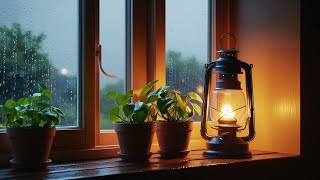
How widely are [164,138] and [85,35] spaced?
52cm

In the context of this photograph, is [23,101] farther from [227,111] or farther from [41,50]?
[227,111]

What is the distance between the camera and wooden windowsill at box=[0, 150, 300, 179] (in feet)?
5.04

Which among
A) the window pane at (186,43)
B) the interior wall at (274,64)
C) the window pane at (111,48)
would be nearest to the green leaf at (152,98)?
the window pane at (111,48)

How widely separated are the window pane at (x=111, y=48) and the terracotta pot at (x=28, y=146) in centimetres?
41

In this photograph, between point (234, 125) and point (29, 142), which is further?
point (234, 125)

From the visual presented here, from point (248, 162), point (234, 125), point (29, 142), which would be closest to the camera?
point (29, 142)

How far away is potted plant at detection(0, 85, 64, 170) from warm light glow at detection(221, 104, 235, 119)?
0.74 m

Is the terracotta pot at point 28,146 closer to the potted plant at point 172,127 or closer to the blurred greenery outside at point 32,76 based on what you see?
the blurred greenery outside at point 32,76

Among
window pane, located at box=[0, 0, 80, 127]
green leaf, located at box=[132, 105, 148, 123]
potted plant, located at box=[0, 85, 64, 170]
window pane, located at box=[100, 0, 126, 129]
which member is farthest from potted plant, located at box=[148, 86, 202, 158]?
potted plant, located at box=[0, 85, 64, 170]

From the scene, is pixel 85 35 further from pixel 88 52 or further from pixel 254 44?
pixel 254 44

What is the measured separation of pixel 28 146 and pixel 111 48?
1.96ft

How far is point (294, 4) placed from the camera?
6.76 ft

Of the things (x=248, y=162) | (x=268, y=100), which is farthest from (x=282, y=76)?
(x=248, y=162)

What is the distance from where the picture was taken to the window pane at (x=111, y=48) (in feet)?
6.54
